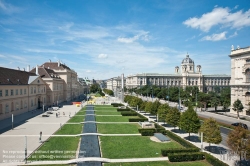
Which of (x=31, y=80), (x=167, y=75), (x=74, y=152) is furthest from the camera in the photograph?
(x=167, y=75)

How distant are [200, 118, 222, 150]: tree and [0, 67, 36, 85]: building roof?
39889mm

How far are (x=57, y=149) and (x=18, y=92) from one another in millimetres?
33312

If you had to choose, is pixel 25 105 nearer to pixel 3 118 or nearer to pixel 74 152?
pixel 3 118

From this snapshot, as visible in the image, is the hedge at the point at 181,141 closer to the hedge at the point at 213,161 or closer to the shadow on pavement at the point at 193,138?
the shadow on pavement at the point at 193,138

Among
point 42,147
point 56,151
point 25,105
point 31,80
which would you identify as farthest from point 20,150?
point 31,80

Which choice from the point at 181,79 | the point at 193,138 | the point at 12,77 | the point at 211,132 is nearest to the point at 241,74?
the point at 193,138

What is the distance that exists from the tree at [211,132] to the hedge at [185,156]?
3.06 m

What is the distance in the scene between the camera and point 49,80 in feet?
235

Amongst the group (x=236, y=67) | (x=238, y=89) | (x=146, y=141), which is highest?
(x=236, y=67)

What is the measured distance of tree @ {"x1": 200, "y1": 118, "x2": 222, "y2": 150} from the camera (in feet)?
77.3

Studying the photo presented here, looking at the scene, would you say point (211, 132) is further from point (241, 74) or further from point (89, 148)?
point (241, 74)

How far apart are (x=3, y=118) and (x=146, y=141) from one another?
3163 centimetres

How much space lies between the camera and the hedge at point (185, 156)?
67.5 ft

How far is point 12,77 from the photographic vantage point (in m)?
50.8
